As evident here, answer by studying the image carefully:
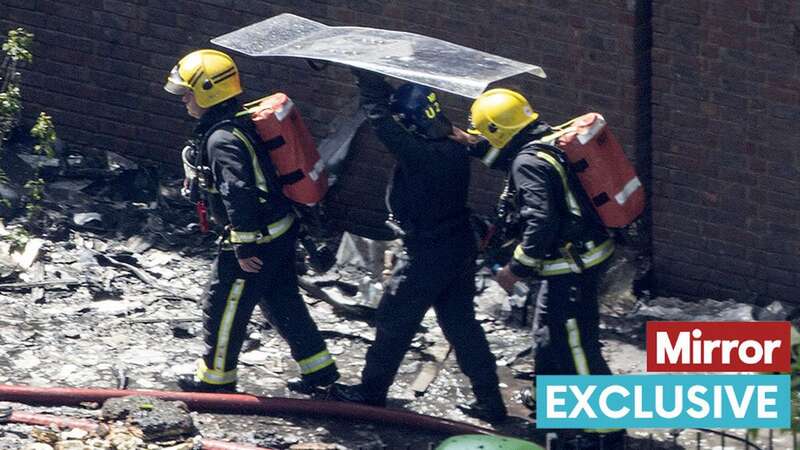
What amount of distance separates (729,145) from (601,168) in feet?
6.02

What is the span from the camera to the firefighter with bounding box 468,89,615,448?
321 inches

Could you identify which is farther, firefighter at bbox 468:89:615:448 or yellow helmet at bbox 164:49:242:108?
yellow helmet at bbox 164:49:242:108

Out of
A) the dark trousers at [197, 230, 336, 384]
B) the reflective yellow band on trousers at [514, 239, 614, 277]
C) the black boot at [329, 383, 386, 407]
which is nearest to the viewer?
the reflective yellow band on trousers at [514, 239, 614, 277]

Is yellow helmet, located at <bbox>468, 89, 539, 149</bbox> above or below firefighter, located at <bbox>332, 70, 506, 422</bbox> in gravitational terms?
above

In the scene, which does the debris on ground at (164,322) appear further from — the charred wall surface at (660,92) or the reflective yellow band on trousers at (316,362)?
the charred wall surface at (660,92)

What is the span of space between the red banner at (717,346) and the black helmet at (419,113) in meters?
Answer: 1.61

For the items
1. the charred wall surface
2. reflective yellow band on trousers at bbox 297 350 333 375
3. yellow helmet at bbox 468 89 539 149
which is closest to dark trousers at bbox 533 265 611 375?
yellow helmet at bbox 468 89 539 149

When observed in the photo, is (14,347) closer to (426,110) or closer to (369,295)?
(369,295)

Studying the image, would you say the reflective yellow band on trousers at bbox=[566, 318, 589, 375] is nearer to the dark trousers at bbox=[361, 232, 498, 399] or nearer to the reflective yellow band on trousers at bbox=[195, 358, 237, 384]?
the dark trousers at bbox=[361, 232, 498, 399]

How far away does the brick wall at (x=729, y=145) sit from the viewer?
31.2 ft

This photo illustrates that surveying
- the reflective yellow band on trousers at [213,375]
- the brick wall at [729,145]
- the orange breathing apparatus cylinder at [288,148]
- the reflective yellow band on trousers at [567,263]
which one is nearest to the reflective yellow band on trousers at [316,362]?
the reflective yellow band on trousers at [213,375]

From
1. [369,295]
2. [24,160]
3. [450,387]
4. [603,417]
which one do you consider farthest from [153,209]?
[603,417]

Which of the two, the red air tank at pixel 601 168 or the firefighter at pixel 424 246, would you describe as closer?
the red air tank at pixel 601 168

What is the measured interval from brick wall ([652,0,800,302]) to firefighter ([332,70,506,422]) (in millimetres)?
1821
